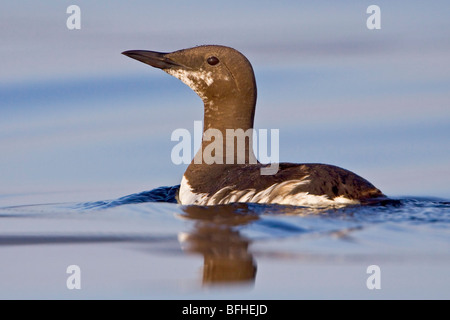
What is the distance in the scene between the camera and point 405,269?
17.3ft

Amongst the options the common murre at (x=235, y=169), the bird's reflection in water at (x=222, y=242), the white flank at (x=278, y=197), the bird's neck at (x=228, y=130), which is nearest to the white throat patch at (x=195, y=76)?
the common murre at (x=235, y=169)

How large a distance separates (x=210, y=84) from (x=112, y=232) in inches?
85.6

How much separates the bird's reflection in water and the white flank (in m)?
0.11

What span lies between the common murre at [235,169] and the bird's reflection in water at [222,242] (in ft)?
0.82

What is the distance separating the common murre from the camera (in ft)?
22.2

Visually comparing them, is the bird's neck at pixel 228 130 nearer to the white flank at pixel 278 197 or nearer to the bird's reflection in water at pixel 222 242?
the white flank at pixel 278 197

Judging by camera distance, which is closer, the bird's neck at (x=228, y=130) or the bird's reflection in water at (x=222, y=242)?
the bird's reflection in water at (x=222, y=242)

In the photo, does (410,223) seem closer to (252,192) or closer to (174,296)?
(252,192)

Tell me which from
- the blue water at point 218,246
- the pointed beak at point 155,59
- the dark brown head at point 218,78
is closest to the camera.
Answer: the blue water at point 218,246

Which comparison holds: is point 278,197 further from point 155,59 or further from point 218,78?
point 155,59

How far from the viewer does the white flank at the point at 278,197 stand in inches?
264

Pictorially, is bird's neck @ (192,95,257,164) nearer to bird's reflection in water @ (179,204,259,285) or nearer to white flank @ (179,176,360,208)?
white flank @ (179,176,360,208)

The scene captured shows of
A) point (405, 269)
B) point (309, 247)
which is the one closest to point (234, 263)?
point (309, 247)


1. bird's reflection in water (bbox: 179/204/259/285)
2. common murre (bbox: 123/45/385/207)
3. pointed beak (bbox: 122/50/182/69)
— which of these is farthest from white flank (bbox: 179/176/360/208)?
pointed beak (bbox: 122/50/182/69)
